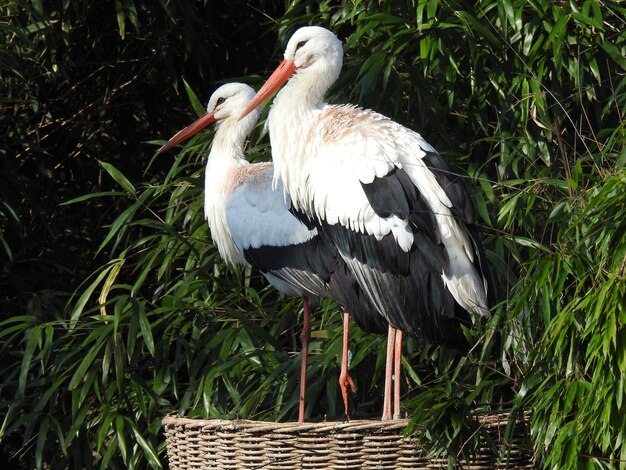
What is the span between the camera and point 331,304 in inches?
140

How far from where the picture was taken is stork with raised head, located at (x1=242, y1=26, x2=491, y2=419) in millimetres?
2816

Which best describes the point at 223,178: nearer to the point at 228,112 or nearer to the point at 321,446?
the point at 228,112

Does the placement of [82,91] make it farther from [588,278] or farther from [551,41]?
[588,278]

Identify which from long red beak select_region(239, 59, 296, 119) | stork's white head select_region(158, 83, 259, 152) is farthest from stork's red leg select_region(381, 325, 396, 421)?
stork's white head select_region(158, 83, 259, 152)

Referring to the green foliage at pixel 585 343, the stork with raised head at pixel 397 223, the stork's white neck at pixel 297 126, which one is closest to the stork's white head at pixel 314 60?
the stork's white neck at pixel 297 126

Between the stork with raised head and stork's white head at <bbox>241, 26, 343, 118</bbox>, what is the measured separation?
0.57 feet

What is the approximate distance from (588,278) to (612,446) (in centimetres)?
36

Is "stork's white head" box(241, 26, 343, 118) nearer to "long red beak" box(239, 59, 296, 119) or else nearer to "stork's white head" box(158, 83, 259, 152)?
"long red beak" box(239, 59, 296, 119)

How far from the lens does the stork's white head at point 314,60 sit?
3.18 m

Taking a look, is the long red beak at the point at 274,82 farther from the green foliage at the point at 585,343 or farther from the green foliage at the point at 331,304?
the green foliage at the point at 585,343

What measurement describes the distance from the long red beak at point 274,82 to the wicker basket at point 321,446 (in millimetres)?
868

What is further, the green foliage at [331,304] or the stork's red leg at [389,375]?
the stork's red leg at [389,375]

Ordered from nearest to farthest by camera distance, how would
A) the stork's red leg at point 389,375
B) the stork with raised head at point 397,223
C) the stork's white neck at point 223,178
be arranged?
the stork with raised head at point 397,223 → the stork's red leg at point 389,375 → the stork's white neck at point 223,178

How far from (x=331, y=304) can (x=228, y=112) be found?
0.60 m
